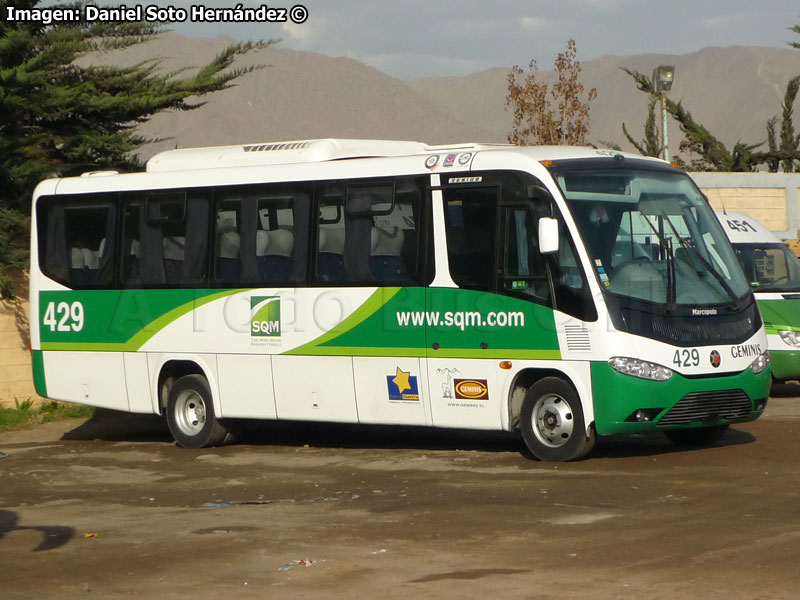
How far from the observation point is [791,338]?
715 inches

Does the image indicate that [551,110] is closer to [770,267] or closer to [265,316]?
[770,267]

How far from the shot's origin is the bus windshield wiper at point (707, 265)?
13156 millimetres

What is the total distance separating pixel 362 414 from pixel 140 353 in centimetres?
333

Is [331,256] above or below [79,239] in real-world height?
below

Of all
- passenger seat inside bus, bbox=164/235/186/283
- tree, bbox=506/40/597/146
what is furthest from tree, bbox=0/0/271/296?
tree, bbox=506/40/597/146

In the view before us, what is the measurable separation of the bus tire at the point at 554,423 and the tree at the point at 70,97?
1025 cm

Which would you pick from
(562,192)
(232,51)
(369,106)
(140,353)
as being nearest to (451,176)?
(562,192)

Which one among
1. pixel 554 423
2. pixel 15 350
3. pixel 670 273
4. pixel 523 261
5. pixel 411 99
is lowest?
pixel 554 423

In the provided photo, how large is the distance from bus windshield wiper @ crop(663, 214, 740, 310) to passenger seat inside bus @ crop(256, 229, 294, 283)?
4.16 metres

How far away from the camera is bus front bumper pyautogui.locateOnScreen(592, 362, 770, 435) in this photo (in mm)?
12484

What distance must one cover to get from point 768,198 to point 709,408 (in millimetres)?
20075

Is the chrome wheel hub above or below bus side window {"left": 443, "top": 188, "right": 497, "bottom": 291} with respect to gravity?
below

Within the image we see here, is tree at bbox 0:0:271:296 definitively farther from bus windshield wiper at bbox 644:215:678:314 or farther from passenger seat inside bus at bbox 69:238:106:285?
bus windshield wiper at bbox 644:215:678:314

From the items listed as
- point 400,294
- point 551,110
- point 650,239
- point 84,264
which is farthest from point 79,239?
point 551,110
